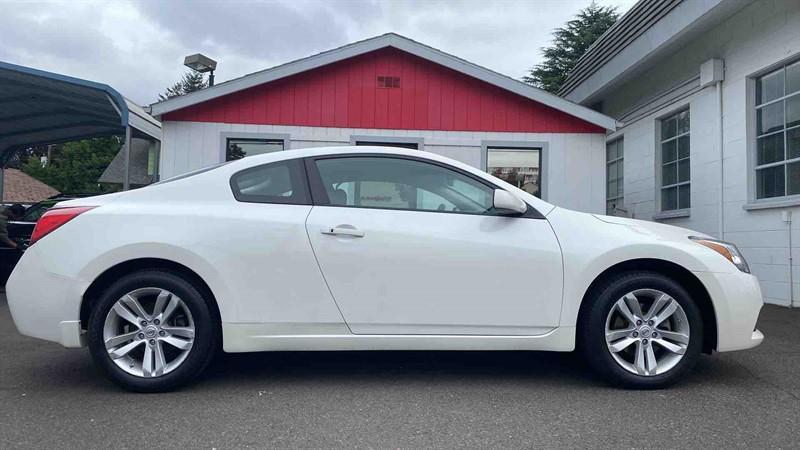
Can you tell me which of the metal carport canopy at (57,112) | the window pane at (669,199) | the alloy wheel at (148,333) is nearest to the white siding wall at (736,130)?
the window pane at (669,199)

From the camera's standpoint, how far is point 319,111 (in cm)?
859

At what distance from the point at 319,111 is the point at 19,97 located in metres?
5.13

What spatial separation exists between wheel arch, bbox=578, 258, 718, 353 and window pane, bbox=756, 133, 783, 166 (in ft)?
15.1

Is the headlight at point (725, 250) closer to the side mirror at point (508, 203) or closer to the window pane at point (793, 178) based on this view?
the side mirror at point (508, 203)

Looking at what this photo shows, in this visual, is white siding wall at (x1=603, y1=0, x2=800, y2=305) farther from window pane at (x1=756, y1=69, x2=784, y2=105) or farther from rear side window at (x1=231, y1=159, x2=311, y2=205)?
rear side window at (x1=231, y1=159, x2=311, y2=205)

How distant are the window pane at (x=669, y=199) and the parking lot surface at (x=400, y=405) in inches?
227

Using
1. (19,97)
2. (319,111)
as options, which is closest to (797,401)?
(319,111)

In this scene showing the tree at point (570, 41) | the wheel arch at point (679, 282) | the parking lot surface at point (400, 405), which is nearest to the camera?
the parking lot surface at point (400, 405)

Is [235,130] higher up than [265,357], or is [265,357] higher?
[235,130]

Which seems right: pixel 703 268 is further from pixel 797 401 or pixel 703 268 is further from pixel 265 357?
pixel 265 357

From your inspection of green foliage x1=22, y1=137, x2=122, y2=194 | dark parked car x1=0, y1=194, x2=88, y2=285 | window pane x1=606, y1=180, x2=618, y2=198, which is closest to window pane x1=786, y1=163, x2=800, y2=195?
window pane x1=606, y1=180, x2=618, y2=198

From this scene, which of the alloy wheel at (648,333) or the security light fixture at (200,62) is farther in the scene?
the security light fixture at (200,62)

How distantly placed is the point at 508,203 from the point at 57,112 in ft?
33.2

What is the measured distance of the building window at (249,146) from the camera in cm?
852
